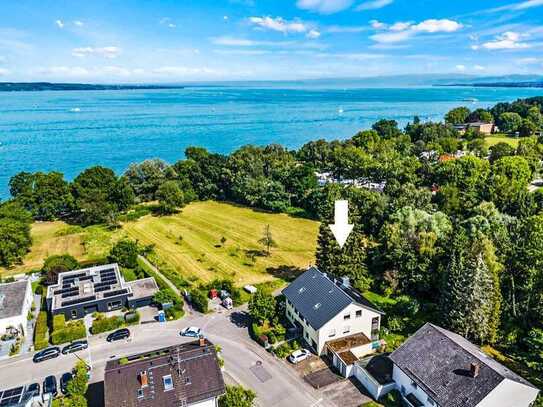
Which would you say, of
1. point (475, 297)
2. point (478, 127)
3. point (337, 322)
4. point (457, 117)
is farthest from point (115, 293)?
point (457, 117)

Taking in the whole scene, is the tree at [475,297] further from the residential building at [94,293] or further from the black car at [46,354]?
the black car at [46,354]

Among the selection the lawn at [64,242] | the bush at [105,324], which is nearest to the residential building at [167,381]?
the bush at [105,324]

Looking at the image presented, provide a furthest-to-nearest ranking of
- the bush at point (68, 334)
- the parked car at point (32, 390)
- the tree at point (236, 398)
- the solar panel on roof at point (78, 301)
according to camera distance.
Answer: the solar panel on roof at point (78, 301) < the bush at point (68, 334) < the parked car at point (32, 390) < the tree at point (236, 398)

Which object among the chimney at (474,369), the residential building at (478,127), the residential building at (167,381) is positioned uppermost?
the residential building at (478,127)

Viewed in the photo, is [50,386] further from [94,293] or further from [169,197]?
[169,197]

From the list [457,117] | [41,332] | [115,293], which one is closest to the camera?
[41,332]

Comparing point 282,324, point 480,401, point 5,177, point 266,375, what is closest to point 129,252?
point 282,324
